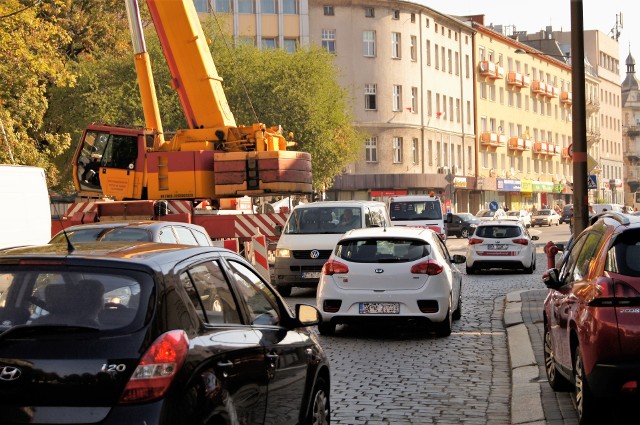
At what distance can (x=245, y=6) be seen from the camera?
254ft

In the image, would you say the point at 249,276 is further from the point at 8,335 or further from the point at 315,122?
the point at 315,122

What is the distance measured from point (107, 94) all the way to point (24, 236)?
33.1 meters

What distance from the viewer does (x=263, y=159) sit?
84.9 ft

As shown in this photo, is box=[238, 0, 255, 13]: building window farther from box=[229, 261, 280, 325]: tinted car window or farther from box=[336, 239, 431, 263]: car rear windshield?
box=[229, 261, 280, 325]: tinted car window

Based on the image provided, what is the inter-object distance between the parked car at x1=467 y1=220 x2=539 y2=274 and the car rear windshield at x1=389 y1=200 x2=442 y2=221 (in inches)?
307

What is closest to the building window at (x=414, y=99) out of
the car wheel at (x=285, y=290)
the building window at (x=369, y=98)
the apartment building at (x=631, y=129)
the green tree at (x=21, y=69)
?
the building window at (x=369, y=98)

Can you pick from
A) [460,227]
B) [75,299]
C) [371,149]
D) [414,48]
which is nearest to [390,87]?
[414,48]

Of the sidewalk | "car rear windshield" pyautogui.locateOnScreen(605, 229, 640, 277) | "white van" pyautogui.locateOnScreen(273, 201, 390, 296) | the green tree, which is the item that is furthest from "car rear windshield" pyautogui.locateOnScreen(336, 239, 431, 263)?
the green tree

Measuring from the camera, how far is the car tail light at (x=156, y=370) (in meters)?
4.84

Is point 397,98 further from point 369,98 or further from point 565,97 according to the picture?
point 565,97

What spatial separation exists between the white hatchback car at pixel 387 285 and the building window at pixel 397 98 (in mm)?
65306

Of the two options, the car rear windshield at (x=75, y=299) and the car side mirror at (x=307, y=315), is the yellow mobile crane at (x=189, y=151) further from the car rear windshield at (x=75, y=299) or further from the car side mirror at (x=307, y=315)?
the car rear windshield at (x=75, y=299)

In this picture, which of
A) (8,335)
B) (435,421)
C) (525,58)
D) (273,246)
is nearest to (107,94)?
(273,246)

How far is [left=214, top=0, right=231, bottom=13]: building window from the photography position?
248 ft
